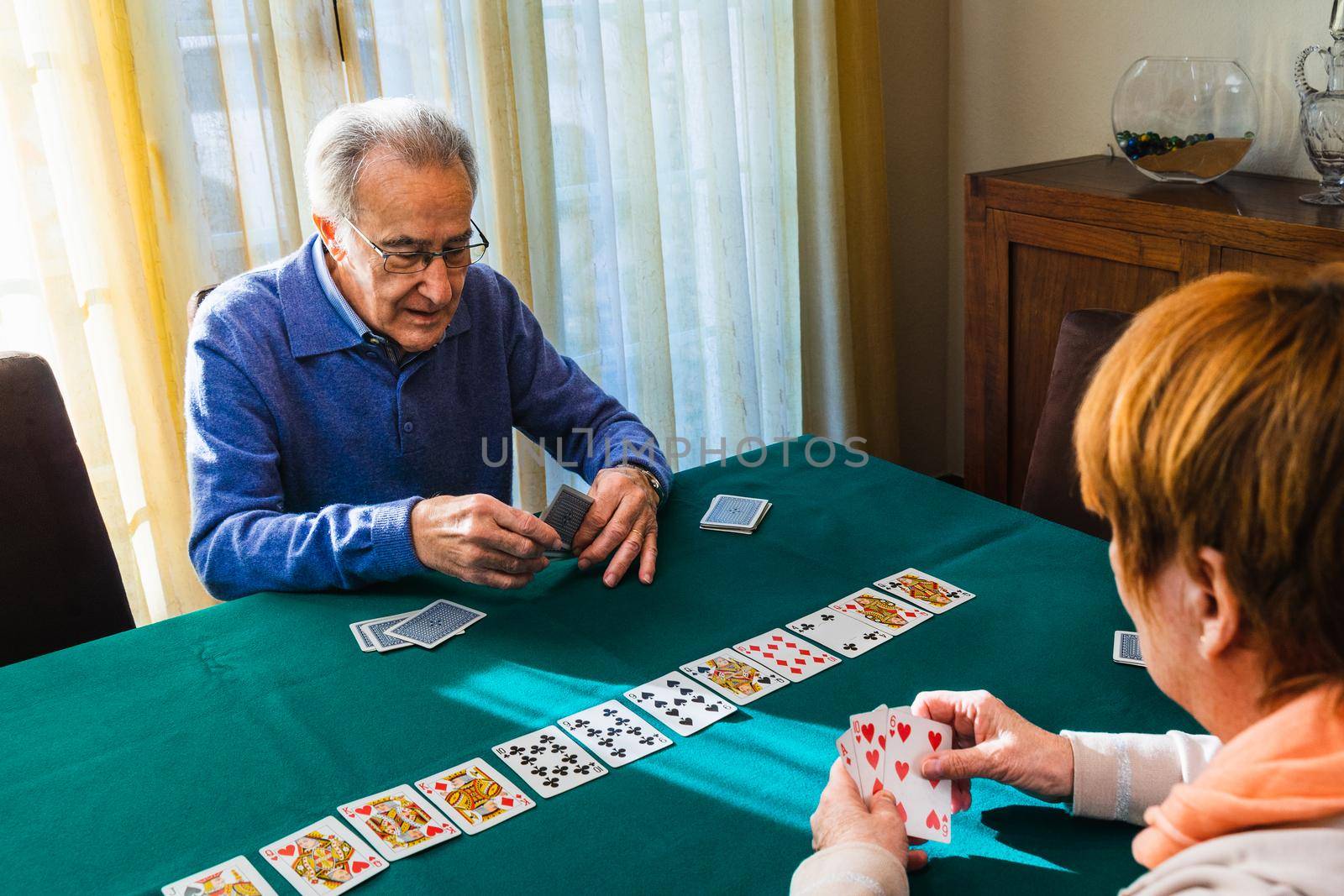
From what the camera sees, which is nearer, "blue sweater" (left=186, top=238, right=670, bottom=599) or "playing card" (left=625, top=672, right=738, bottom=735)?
"playing card" (left=625, top=672, right=738, bottom=735)

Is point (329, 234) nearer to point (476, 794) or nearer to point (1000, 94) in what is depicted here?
point (476, 794)

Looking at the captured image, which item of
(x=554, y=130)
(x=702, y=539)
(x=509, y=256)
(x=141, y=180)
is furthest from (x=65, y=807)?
(x=554, y=130)

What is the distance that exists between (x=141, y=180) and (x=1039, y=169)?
228 cm

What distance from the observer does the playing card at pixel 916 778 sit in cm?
119

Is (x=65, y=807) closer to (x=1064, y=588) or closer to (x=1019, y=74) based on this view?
(x=1064, y=588)

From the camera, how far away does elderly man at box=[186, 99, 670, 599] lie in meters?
1.75

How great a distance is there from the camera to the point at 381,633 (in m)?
1.65

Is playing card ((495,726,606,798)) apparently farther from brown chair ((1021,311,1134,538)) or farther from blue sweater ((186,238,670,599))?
brown chair ((1021,311,1134,538))

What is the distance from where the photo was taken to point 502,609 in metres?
1.73

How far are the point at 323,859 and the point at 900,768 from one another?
60cm

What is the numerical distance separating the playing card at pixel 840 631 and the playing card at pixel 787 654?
2 centimetres

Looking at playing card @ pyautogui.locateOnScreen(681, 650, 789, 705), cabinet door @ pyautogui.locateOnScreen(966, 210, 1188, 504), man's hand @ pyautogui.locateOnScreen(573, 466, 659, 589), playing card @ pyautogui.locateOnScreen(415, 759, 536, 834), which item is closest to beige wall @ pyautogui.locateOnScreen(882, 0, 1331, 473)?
cabinet door @ pyautogui.locateOnScreen(966, 210, 1188, 504)

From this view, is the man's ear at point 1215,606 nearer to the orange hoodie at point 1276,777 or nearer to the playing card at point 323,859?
the orange hoodie at point 1276,777

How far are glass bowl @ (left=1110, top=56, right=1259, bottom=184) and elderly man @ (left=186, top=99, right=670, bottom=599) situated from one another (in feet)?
5.23
